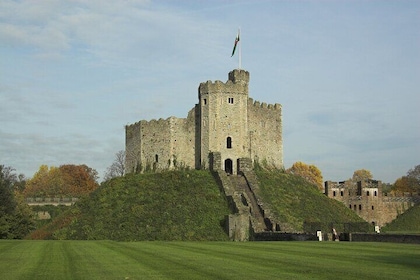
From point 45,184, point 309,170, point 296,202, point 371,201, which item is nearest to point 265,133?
point 296,202

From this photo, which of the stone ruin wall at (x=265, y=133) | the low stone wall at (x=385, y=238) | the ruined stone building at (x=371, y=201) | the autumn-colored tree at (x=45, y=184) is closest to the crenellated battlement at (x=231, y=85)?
the stone ruin wall at (x=265, y=133)

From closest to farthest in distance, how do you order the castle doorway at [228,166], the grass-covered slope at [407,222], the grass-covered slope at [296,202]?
1. the grass-covered slope at [296,202]
2. the castle doorway at [228,166]
3. the grass-covered slope at [407,222]

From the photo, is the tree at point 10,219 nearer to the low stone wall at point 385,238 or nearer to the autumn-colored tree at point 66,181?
the low stone wall at point 385,238

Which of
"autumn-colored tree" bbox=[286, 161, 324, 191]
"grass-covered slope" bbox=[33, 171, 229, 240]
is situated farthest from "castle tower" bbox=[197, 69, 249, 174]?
"autumn-colored tree" bbox=[286, 161, 324, 191]

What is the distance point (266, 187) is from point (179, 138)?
11.2m

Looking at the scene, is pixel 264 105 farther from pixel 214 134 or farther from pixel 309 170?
pixel 309 170

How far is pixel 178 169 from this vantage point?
2564 inches

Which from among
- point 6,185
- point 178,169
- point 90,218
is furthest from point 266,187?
point 6,185

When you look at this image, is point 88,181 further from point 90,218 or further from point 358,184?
point 90,218

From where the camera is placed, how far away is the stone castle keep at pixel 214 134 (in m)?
64.0

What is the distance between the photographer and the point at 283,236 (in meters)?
45.4

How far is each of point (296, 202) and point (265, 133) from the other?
36.8 ft

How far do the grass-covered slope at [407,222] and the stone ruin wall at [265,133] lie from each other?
28.8 meters

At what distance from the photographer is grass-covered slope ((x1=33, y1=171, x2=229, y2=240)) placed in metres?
48.6
